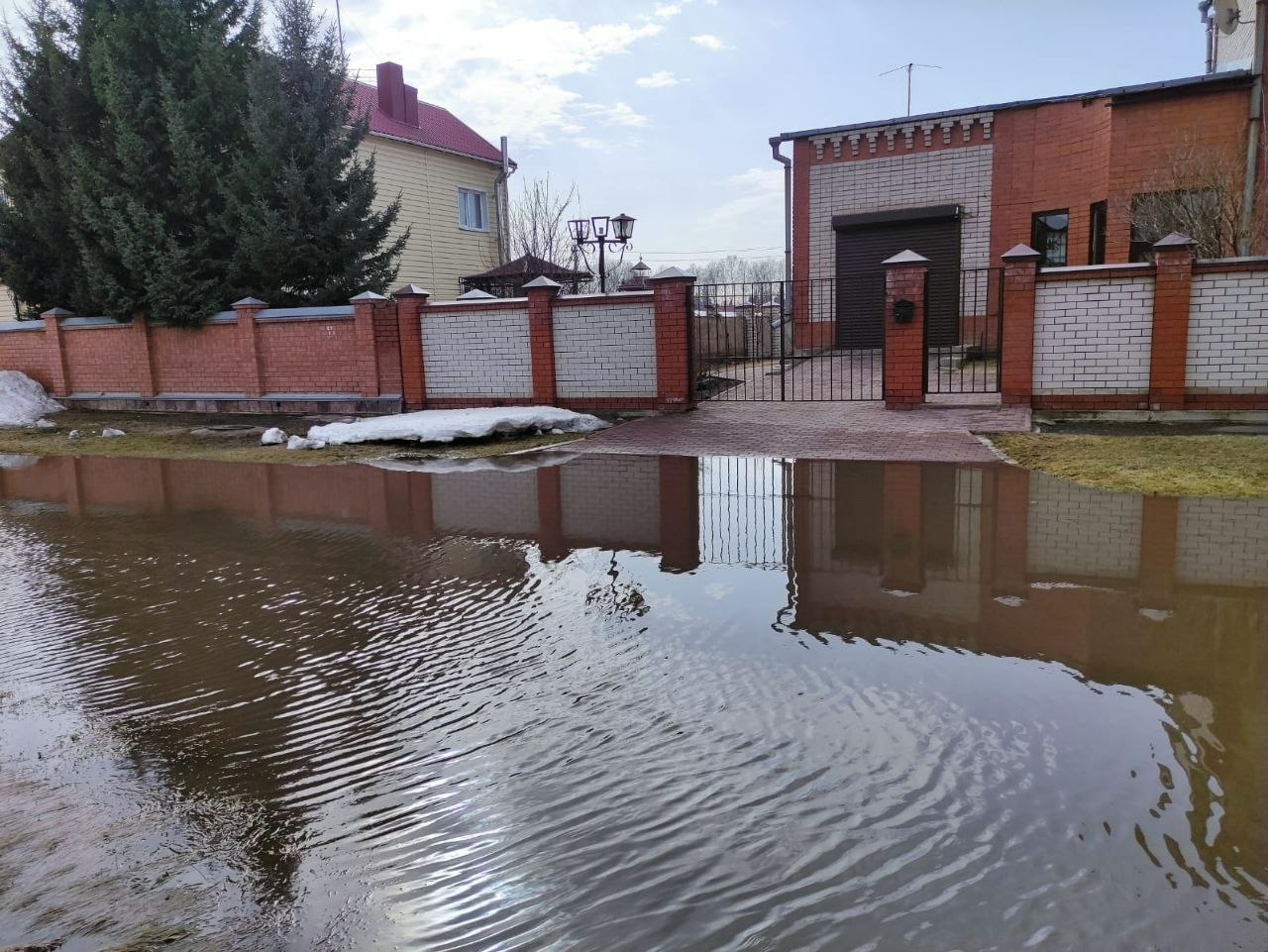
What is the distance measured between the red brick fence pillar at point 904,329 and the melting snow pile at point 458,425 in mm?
4049

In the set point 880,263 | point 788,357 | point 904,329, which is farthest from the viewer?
point 788,357

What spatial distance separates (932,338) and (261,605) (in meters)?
16.4

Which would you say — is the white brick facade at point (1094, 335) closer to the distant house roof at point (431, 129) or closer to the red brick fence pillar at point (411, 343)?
the red brick fence pillar at point (411, 343)

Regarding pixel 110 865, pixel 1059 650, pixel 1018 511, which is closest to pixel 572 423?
pixel 1018 511

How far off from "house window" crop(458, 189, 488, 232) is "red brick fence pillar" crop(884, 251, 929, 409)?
64.9 feet

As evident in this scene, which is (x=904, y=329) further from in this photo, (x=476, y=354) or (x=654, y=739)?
(x=654, y=739)

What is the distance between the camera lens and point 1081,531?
20.8 feet

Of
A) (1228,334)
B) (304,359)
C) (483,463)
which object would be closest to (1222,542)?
(1228,334)

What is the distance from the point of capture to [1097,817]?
9.27ft

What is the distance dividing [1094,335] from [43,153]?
765 inches

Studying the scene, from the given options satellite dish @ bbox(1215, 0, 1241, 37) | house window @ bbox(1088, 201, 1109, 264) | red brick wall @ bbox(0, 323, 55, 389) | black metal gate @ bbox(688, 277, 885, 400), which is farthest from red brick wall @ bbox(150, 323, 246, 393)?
satellite dish @ bbox(1215, 0, 1241, 37)

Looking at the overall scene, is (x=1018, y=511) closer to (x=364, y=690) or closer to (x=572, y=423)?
(x=364, y=690)

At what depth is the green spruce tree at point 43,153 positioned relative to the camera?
17.4 metres

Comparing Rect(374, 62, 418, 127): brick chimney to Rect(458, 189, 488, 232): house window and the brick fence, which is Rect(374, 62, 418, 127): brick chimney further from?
the brick fence
